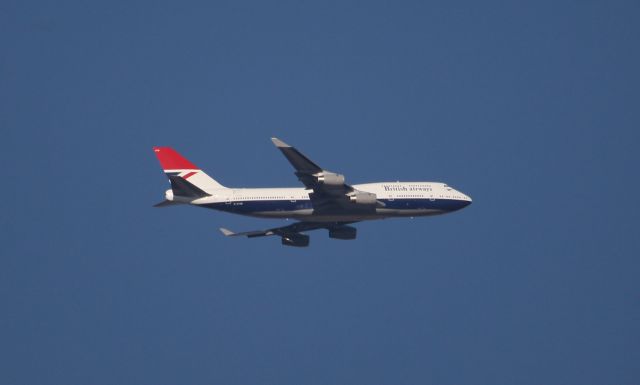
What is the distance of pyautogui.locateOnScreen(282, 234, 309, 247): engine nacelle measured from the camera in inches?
3157

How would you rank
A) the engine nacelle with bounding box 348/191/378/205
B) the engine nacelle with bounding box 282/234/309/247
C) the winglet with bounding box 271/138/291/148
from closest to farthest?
the winglet with bounding box 271/138/291/148 → the engine nacelle with bounding box 348/191/378/205 → the engine nacelle with bounding box 282/234/309/247

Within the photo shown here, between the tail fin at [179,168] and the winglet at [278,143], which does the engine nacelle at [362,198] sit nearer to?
the winglet at [278,143]

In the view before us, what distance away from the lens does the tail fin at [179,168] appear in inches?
3024

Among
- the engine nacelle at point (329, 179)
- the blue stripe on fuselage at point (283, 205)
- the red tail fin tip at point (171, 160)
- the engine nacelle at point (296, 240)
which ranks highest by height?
the red tail fin tip at point (171, 160)

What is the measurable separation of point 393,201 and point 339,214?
14.4 feet

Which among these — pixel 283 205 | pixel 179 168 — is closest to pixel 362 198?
pixel 283 205

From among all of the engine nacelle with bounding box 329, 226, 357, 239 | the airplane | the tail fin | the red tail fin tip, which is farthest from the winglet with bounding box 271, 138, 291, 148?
the engine nacelle with bounding box 329, 226, 357, 239

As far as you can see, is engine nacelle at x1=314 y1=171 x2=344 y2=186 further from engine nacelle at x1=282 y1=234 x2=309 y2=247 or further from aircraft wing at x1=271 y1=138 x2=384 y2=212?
engine nacelle at x1=282 y1=234 x2=309 y2=247

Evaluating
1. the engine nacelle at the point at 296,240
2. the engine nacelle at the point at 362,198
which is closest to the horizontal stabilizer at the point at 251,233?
the engine nacelle at the point at 296,240

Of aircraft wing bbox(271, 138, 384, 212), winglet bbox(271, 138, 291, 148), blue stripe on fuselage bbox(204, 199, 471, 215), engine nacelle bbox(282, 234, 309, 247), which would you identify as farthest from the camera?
engine nacelle bbox(282, 234, 309, 247)

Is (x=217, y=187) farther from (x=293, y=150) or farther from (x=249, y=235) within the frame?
(x=293, y=150)

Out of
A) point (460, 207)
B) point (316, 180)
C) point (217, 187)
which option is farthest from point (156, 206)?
point (460, 207)

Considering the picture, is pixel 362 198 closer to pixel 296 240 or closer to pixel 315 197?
pixel 315 197

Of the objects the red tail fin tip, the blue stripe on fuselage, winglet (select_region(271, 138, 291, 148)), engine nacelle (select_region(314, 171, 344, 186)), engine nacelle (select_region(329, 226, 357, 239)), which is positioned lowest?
engine nacelle (select_region(329, 226, 357, 239))
